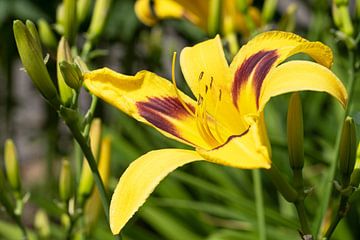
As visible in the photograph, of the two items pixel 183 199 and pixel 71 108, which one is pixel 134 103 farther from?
pixel 183 199

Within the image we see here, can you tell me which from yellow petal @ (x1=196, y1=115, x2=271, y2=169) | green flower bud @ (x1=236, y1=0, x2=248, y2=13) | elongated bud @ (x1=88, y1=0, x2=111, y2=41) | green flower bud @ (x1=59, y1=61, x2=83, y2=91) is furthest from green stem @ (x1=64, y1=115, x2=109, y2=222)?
green flower bud @ (x1=236, y1=0, x2=248, y2=13)

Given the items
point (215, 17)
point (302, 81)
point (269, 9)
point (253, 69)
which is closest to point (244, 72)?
point (253, 69)

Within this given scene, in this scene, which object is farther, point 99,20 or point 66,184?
point 99,20

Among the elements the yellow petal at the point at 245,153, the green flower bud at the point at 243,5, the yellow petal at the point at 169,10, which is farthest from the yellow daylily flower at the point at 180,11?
the yellow petal at the point at 245,153

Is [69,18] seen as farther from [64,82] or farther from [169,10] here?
[169,10]

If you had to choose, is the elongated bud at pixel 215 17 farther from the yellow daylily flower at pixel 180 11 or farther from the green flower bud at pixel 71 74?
the green flower bud at pixel 71 74
